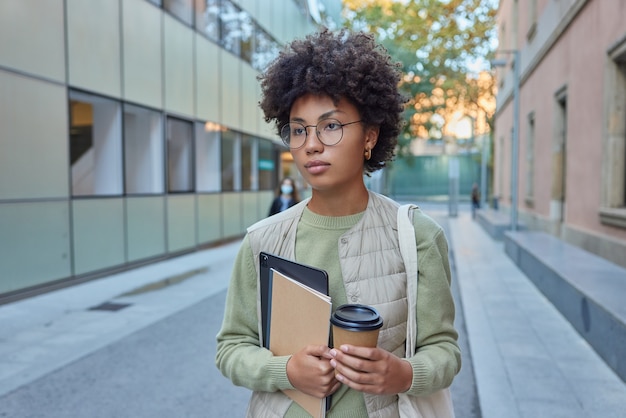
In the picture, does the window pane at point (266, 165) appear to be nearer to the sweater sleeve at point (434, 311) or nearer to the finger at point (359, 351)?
the sweater sleeve at point (434, 311)

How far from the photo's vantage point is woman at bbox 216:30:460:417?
143cm

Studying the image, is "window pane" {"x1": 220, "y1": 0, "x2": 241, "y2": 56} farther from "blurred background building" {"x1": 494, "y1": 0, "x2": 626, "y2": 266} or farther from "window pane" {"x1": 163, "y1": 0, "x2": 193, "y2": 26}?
"blurred background building" {"x1": 494, "y1": 0, "x2": 626, "y2": 266}

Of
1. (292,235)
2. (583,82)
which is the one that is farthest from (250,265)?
(583,82)

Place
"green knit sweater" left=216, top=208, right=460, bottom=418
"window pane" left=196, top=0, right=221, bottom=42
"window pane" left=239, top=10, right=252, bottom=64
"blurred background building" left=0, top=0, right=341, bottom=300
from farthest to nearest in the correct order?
"window pane" left=239, top=10, right=252, bottom=64, "window pane" left=196, top=0, right=221, bottom=42, "blurred background building" left=0, top=0, right=341, bottom=300, "green knit sweater" left=216, top=208, right=460, bottom=418

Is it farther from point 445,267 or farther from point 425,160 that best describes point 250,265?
point 425,160

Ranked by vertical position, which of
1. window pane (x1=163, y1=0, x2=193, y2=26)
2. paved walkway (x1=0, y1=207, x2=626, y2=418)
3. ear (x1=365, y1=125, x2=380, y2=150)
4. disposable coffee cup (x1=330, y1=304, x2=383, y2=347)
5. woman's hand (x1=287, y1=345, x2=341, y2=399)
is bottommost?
paved walkway (x1=0, y1=207, x2=626, y2=418)

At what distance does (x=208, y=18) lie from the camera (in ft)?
45.2

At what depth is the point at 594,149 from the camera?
7.95 meters

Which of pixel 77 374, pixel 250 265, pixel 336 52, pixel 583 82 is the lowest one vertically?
pixel 77 374

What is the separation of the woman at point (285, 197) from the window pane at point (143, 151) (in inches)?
128

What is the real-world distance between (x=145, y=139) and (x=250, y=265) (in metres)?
10.3

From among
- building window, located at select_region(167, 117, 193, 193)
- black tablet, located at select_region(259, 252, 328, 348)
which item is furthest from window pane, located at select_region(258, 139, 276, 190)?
black tablet, located at select_region(259, 252, 328, 348)

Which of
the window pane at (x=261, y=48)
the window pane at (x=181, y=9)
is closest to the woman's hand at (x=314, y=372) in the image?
the window pane at (x=181, y=9)

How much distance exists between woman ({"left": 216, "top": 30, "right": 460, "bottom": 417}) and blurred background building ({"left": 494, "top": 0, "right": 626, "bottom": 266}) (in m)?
6.10
